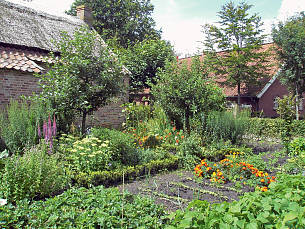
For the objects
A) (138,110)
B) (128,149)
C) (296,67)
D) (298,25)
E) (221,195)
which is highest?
(298,25)

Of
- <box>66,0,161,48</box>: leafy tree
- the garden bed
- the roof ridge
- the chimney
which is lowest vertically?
the garden bed

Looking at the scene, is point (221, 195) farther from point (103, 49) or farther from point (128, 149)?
point (103, 49)

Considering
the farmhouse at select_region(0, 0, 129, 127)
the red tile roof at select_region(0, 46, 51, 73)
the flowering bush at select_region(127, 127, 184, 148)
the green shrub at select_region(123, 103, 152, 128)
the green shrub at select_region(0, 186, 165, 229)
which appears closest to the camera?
the green shrub at select_region(0, 186, 165, 229)

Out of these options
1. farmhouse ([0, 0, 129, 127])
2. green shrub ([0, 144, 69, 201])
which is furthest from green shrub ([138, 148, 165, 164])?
green shrub ([0, 144, 69, 201])

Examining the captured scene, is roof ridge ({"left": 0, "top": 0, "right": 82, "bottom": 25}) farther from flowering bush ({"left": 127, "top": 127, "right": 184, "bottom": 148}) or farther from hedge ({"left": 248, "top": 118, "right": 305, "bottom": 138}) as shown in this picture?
hedge ({"left": 248, "top": 118, "right": 305, "bottom": 138})

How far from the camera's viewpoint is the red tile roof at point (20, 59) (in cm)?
910

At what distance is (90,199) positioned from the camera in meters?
3.39

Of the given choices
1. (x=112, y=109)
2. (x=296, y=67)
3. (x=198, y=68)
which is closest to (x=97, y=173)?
(x=198, y=68)

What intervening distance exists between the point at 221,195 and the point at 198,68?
6185mm

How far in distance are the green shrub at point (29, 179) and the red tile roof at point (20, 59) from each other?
210 inches

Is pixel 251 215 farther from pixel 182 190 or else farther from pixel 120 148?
pixel 120 148

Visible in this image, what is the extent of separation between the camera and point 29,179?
13.0 ft

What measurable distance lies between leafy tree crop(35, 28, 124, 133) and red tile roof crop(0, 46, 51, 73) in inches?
77.7

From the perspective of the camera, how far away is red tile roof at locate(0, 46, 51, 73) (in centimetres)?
910
